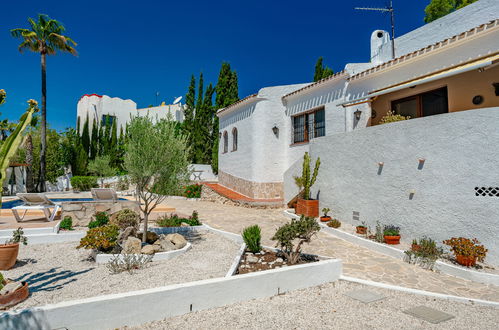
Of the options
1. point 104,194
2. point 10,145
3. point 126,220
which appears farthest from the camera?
point 104,194

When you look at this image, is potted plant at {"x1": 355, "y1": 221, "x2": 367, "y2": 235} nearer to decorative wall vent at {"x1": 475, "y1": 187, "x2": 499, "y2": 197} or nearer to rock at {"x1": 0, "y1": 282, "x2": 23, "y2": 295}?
decorative wall vent at {"x1": 475, "y1": 187, "x2": 499, "y2": 197}

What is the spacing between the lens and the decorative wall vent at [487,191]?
811 cm

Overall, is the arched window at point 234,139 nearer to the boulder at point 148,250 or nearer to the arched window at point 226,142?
the arched window at point 226,142

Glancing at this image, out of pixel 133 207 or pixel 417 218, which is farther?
pixel 133 207

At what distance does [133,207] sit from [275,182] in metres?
9.90

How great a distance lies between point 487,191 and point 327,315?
6355 mm

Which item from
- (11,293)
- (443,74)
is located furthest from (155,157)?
(443,74)

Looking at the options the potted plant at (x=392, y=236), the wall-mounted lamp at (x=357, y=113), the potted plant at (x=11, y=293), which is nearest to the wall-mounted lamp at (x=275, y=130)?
the wall-mounted lamp at (x=357, y=113)

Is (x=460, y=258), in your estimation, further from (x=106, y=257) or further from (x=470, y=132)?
(x=106, y=257)

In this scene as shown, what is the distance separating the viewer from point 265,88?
20.2 metres

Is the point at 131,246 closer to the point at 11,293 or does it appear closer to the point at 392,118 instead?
the point at 11,293

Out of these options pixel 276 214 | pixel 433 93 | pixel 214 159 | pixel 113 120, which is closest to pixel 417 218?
pixel 433 93

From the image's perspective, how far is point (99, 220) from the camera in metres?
11.7

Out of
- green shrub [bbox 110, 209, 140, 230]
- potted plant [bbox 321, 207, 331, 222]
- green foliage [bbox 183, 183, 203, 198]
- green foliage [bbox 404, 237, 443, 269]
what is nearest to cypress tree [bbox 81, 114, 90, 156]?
green foliage [bbox 183, 183, 203, 198]
